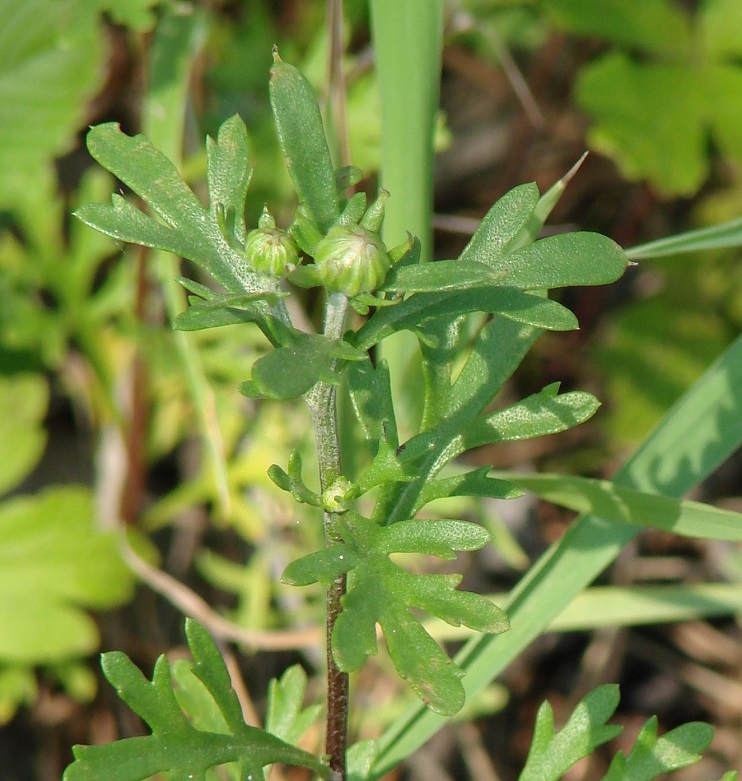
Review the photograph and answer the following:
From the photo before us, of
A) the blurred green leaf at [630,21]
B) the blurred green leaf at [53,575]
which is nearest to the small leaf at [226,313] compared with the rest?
the blurred green leaf at [53,575]

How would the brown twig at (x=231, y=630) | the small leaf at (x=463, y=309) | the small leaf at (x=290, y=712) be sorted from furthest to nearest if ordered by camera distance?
the brown twig at (x=231, y=630) → the small leaf at (x=290, y=712) → the small leaf at (x=463, y=309)

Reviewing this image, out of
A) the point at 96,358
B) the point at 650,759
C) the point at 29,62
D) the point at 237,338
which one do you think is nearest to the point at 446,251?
the point at 237,338

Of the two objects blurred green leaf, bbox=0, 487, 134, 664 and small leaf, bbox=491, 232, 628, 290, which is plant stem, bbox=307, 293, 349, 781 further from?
blurred green leaf, bbox=0, 487, 134, 664

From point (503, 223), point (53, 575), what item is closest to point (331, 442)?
point (503, 223)

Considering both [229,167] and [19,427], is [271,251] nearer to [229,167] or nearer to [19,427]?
[229,167]

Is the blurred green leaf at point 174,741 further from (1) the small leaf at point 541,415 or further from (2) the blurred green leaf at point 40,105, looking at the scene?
(2) the blurred green leaf at point 40,105
